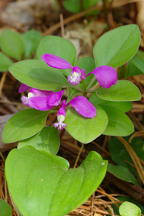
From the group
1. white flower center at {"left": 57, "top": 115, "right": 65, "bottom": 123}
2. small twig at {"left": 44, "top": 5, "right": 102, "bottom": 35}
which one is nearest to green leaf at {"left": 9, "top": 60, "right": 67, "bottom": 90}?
white flower center at {"left": 57, "top": 115, "right": 65, "bottom": 123}

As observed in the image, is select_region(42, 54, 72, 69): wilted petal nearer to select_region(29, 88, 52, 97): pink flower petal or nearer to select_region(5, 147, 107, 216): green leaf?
select_region(29, 88, 52, 97): pink flower petal

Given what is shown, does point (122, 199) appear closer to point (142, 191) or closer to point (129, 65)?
point (142, 191)

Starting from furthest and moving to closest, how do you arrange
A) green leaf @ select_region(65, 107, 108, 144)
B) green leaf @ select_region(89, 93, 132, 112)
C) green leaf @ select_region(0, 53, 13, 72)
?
green leaf @ select_region(0, 53, 13, 72)
green leaf @ select_region(89, 93, 132, 112)
green leaf @ select_region(65, 107, 108, 144)

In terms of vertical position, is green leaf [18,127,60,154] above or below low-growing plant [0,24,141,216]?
below

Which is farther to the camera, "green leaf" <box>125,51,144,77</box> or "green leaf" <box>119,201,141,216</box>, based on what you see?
"green leaf" <box>125,51,144,77</box>

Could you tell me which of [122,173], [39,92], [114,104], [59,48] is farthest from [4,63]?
[122,173]

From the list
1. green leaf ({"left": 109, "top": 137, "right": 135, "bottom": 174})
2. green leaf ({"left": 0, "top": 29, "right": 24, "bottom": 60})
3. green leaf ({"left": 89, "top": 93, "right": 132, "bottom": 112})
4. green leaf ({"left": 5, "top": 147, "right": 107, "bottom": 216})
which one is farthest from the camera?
green leaf ({"left": 0, "top": 29, "right": 24, "bottom": 60})

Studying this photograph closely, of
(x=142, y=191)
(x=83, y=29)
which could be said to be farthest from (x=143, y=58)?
(x=83, y=29)

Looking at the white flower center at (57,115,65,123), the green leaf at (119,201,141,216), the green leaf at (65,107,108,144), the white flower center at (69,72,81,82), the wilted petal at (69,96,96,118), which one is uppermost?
the white flower center at (69,72,81,82)

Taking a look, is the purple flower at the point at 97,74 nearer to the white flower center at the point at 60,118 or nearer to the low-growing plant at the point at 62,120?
the low-growing plant at the point at 62,120
